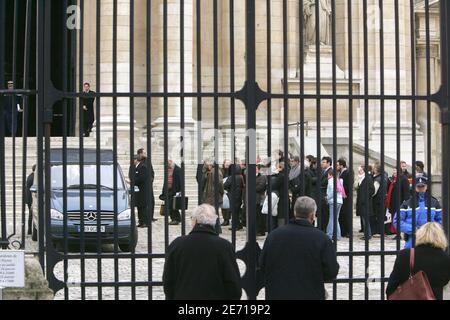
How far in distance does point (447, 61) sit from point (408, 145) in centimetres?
2114

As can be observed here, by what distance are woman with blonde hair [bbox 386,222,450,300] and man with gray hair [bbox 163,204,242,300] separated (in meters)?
1.27

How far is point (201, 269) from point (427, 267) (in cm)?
178

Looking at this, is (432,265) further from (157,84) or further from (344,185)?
(157,84)

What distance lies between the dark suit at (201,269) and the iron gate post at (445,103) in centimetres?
239

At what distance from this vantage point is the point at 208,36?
83.8 ft

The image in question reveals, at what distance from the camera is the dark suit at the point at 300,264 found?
Answer: 24.8ft

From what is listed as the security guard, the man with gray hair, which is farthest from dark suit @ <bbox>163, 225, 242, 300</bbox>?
the security guard

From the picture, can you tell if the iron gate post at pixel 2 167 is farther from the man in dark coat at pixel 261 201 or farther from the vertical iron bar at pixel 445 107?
the man in dark coat at pixel 261 201

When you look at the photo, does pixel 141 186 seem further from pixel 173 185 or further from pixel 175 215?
pixel 175 215

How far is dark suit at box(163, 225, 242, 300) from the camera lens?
7344 mm

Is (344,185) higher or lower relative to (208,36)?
lower

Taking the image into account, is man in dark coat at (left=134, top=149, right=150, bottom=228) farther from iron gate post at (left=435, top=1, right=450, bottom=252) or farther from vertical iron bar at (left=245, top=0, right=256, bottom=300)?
iron gate post at (left=435, top=1, right=450, bottom=252)

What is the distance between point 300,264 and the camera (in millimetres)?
7559

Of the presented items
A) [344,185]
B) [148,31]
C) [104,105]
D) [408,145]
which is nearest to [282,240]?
[148,31]
